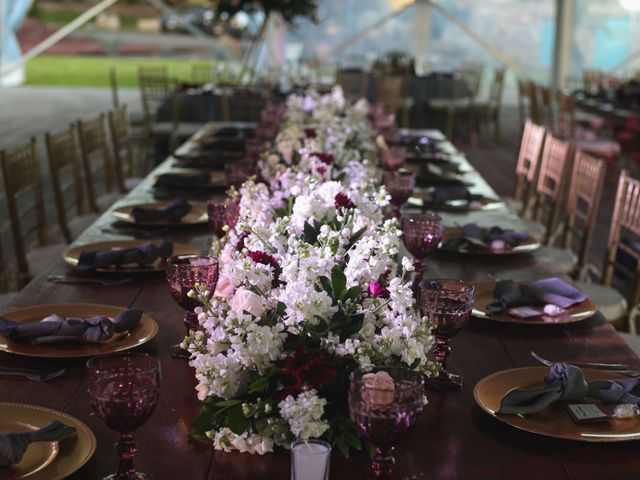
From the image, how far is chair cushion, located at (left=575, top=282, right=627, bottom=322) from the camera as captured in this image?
133 inches

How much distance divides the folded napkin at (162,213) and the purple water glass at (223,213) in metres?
0.76

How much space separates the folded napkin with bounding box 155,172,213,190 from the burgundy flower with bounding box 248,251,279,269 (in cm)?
220

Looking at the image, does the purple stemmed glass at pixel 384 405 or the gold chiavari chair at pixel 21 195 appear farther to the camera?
the gold chiavari chair at pixel 21 195

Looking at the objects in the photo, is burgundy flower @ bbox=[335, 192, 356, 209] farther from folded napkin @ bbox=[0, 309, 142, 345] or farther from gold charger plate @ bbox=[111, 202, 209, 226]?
gold charger plate @ bbox=[111, 202, 209, 226]

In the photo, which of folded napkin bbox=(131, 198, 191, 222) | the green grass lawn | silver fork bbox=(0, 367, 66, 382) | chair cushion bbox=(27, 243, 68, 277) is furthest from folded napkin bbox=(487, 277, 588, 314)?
the green grass lawn

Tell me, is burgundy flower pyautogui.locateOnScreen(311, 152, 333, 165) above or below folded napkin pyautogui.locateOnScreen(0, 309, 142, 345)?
above

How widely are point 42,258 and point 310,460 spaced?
8.84 ft

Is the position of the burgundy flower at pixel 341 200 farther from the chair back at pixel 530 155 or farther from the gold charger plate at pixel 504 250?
the chair back at pixel 530 155

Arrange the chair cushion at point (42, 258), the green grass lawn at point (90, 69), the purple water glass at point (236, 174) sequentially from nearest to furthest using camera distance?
1. the purple water glass at point (236, 174)
2. the chair cushion at point (42, 258)
3. the green grass lawn at point (90, 69)

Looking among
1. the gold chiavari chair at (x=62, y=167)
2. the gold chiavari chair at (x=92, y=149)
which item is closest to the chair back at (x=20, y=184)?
the gold chiavari chair at (x=62, y=167)

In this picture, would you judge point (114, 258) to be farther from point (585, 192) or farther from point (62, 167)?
point (585, 192)

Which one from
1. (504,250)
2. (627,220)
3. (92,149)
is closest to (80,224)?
(92,149)

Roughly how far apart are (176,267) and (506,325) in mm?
807

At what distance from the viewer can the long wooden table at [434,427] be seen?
149 centimetres
